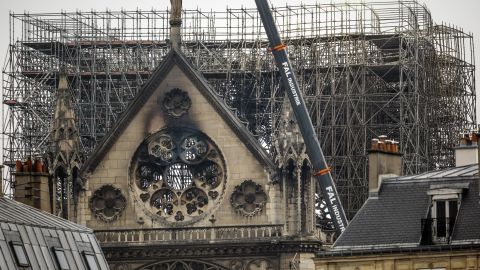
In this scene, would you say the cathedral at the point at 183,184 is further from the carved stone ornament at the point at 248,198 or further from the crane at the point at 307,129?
the crane at the point at 307,129

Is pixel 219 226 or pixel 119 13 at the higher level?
pixel 119 13

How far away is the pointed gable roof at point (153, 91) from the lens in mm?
100688

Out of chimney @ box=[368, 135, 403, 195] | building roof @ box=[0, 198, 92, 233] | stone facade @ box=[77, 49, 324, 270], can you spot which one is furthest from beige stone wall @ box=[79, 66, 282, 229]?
building roof @ box=[0, 198, 92, 233]

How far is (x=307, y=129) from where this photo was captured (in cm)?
10019

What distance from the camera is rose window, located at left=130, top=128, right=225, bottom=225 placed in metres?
101

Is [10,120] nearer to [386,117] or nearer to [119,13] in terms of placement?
[119,13]

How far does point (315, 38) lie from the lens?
119812 millimetres

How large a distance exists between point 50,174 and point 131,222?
4.28 meters

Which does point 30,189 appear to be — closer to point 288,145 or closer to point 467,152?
point 288,145

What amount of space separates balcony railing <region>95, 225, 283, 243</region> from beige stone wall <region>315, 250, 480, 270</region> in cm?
2765

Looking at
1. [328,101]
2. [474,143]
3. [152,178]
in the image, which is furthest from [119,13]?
[474,143]

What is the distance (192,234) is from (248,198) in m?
2.73

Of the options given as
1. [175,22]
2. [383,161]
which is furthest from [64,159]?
[383,161]

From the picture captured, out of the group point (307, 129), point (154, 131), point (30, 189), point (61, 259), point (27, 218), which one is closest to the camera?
point (61, 259)
